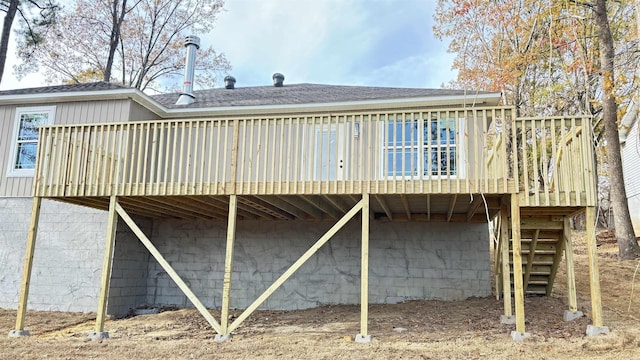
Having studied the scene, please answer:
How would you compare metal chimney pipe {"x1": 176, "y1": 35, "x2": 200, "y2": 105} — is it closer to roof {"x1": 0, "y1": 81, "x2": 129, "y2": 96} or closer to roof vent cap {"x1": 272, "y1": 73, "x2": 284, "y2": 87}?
roof {"x1": 0, "y1": 81, "x2": 129, "y2": 96}

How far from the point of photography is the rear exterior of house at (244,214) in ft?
22.3

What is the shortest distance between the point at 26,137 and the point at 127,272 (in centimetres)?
383

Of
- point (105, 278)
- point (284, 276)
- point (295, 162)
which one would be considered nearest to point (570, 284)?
point (284, 276)

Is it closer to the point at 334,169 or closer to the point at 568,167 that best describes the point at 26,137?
the point at 334,169

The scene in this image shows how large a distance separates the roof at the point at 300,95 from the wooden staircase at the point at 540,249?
285 cm

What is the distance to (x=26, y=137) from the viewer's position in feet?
32.4

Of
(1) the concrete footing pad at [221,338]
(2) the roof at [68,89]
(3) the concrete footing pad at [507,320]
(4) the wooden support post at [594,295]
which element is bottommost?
(1) the concrete footing pad at [221,338]

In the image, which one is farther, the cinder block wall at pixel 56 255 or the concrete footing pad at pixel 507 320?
the cinder block wall at pixel 56 255

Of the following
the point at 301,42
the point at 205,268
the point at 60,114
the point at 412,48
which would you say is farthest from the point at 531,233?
the point at 301,42

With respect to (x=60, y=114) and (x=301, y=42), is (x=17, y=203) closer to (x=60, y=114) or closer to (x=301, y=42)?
(x=60, y=114)

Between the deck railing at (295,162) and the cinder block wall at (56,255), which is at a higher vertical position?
the deck railing at (295,162)

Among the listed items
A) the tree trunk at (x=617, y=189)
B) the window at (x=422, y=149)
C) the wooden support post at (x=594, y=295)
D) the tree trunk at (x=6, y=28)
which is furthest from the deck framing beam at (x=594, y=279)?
the tree trunk at (x=6, y=28)

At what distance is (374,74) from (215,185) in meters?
16.9

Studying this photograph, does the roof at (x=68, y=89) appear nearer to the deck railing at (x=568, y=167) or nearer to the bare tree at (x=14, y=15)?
the bare tree at (x=14, y=15)
